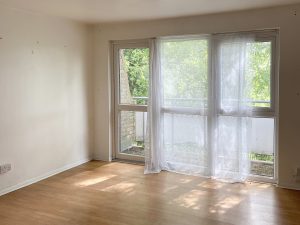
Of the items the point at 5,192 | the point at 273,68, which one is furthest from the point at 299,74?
the point at 5,192

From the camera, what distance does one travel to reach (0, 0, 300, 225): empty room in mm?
3844

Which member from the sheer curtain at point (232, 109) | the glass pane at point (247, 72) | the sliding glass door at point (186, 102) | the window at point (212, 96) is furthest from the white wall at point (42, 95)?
the glass pane at point (247, 72)

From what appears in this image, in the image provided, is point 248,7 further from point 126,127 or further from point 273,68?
point 126,127

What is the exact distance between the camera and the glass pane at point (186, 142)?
487 cm

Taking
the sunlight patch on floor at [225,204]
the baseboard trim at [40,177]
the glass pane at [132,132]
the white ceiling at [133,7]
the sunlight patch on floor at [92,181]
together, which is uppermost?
the white ceiling at [133,7]

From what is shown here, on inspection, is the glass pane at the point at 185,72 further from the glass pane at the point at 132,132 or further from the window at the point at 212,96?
the glass pane at the point at 132,132

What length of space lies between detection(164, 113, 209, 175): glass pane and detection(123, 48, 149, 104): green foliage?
64cm

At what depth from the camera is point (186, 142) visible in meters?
5.02

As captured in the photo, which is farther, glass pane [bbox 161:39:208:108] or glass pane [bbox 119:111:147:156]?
glass pane [bbox 119:111:147:156]

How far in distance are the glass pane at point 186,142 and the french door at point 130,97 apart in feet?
1.80

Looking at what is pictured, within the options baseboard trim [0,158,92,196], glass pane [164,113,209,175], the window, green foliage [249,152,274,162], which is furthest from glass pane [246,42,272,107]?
baseboard trim [0,158,92,196]

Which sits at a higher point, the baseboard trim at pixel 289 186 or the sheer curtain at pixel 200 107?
the sheer curtain at pixel 200 107

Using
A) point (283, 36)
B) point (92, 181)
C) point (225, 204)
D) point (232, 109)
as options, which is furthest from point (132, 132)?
point (283, 36)

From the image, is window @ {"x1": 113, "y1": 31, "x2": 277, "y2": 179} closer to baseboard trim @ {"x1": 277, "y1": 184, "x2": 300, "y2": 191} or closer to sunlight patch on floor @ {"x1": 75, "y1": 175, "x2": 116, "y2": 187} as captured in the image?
baseboard trim @ {"x1": 277, "y1": 184, "x2": 300, "y2": 191}
